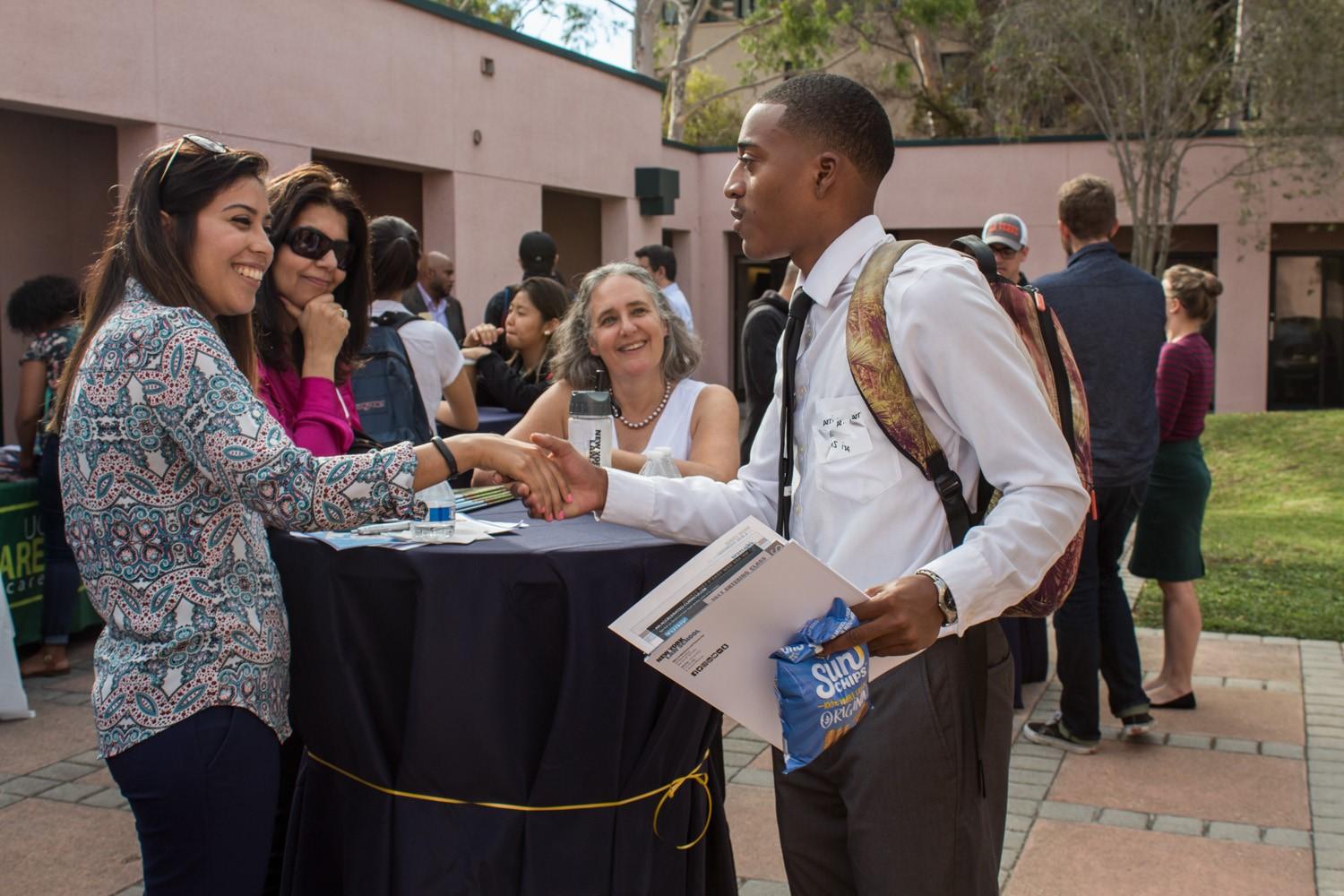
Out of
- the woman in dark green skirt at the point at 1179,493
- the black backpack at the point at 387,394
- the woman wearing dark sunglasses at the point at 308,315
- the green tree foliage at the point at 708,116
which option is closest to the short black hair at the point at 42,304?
the black backpack at the point at 387,394

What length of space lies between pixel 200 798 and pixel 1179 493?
478 cm

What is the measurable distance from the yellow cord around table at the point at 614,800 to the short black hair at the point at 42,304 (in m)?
4.68

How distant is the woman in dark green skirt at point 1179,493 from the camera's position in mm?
5840

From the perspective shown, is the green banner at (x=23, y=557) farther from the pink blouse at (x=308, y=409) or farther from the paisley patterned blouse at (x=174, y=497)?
the paisley patterned blouse at (x=174, y=497)

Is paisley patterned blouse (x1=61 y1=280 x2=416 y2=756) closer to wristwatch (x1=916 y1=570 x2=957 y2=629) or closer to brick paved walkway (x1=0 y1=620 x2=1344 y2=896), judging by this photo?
wristwatch (x1=916 y1=570 x2=957 y2=629)

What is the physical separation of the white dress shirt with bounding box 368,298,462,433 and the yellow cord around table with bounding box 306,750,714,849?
8.17 ft

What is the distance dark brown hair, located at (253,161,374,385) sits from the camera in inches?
145

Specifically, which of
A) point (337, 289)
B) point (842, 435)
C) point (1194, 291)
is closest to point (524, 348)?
point (337, 289)

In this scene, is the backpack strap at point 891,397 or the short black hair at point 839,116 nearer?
the backpack strap at point 891,397

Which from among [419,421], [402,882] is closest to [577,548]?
[402,882]

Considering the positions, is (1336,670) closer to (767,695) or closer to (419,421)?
(419,421)

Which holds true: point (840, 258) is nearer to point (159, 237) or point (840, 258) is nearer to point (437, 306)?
point (159, 237)

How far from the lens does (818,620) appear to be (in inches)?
81.4

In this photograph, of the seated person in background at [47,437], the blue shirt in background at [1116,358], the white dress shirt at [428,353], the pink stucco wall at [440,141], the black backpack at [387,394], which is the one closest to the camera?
the black backpack at [387,394]
